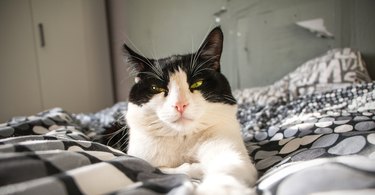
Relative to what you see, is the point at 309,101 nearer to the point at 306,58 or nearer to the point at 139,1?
the point at 306,58

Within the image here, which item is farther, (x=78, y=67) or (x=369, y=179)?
(x=78, y=67)

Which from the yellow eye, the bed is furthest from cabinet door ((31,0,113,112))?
the yellow eye

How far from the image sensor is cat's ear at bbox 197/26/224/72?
32.0 inches

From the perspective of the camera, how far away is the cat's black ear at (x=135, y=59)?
83 centimetres

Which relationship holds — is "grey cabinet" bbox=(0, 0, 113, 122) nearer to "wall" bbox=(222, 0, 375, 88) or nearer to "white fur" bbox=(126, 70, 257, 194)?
"wall" bbox=(222, 0, 375, 88)

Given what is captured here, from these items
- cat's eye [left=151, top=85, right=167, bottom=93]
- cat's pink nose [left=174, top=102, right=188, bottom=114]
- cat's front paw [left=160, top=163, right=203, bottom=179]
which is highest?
cat's eye [left=151, top=85, right=167, bottom=93]

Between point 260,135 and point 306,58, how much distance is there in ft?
4.27

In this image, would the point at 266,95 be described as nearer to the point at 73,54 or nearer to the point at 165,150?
the point at 165,150

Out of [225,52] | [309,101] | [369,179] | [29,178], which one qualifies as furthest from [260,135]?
[225,52]

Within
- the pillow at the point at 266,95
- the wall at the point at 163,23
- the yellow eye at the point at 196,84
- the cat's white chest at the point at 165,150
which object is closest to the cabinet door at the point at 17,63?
the wall at the point at 163,23

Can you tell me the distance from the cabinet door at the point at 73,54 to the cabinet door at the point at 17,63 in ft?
0.27

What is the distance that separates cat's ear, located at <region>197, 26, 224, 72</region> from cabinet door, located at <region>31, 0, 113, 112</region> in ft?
8.10

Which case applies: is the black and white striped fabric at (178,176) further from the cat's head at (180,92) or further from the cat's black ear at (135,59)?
the cat's black ear at (135,59)

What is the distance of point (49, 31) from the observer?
105 inches
